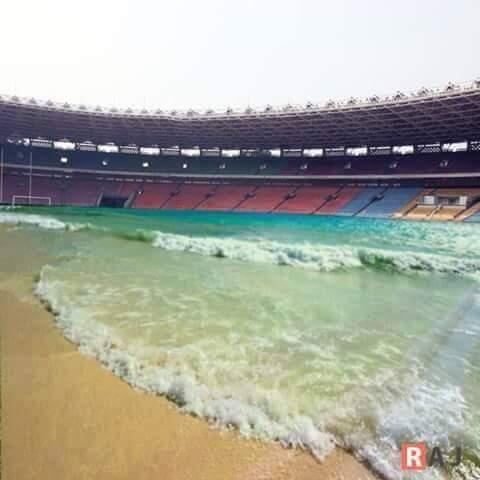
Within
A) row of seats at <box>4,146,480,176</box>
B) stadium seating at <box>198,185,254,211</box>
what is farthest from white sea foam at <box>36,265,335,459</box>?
row of seats at <box>4,146,480,176</box>

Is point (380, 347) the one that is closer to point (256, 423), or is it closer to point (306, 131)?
point (256, 423)

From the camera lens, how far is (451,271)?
959 cm

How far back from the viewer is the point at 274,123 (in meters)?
30.6

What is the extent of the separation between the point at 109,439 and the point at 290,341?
7.92 ft

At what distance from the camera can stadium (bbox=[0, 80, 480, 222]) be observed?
1087 inches

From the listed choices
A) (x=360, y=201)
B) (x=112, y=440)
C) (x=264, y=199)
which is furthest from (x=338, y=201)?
(x=112, y=440)

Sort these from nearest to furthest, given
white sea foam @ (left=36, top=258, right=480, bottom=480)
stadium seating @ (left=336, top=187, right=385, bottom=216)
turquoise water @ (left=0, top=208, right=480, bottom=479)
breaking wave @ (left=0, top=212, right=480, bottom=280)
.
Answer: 1. white sea foam @ (left=36, top=258, right=480, bottom=480)
2. turquoise water @ (left=0, top=208, right=480, bottom=479)
3. breaking wave @ (left=0, top=212, right=480, bottom=280)
4. stadium seating @ (left=336, top=187, right=385, bottom=216)

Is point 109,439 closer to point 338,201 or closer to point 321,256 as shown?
point 321,256

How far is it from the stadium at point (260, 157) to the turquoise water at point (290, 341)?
2018 centimetres

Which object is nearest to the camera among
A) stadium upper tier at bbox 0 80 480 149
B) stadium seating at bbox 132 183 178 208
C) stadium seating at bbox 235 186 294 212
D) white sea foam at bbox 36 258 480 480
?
white sea foam at bbox 36 258 480 480

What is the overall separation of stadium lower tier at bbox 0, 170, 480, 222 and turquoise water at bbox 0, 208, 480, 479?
22.1 m

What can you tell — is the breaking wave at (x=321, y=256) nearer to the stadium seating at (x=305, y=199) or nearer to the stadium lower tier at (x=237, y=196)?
the stadium lower tier at (x=237, y=196)

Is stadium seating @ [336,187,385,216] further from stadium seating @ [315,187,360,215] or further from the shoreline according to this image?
the shoreline

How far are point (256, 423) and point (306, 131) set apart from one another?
31370 mm
